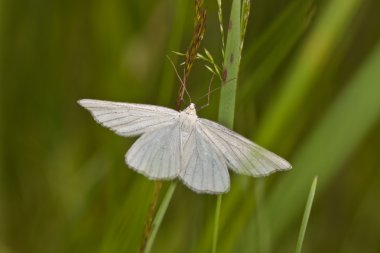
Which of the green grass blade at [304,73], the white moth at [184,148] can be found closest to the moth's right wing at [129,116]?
the white moth at [184,148]

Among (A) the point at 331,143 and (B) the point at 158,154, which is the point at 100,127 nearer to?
(B) the point at 158,154

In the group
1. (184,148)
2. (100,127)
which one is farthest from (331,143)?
(100,127)

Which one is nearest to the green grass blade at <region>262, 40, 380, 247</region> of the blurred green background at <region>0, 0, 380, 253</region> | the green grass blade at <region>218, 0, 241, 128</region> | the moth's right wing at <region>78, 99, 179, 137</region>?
the green grass blade at <region>218, 0, 241, 128</region>

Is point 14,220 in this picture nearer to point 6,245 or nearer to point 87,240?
point 6,245

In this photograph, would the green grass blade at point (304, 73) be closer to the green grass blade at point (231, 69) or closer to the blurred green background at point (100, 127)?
the green grass blade at point (231, 69)

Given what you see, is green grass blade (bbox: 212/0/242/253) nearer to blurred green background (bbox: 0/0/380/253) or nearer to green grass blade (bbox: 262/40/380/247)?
green grass blade (bbox: 262/40/380/247)

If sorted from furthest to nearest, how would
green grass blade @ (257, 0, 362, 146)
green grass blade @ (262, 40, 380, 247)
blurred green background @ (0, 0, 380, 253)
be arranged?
blurred green background @ (0, 0, 380, 253) → green grass blade @ (257, 0, 362, 146) → green grass blade @ (262, 40, 380, 247)

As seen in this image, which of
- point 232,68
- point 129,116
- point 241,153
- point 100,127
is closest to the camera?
point 232,68

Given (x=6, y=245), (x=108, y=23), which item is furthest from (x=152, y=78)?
(x=6, y=245)
